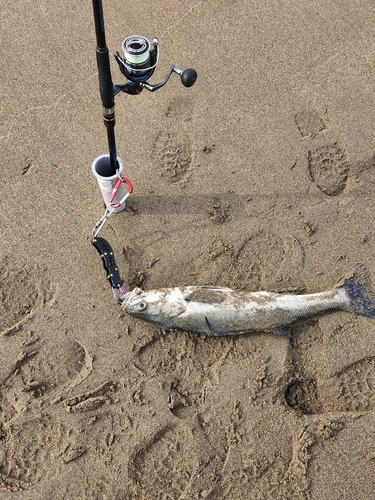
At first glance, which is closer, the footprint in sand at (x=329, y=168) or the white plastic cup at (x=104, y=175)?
the white plastic cup at (x=104, y=175)

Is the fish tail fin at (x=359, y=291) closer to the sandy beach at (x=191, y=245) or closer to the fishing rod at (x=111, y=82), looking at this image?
the sandy beach at (x=191, y=245)

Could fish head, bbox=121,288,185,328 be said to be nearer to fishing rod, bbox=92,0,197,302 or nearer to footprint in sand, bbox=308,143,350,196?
fishing rod, bbox=92,0,197,302

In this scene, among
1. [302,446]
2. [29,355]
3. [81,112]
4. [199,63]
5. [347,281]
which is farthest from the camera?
[199,63]

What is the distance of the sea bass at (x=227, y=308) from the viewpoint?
3.88m

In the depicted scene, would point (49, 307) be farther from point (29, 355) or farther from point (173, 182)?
point (173, 182)

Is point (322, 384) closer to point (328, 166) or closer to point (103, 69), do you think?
point (328, 166)

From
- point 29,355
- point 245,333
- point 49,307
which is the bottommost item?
point 245,333

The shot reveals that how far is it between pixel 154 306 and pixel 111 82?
2.00 metres

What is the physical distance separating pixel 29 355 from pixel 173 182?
2.39 metres

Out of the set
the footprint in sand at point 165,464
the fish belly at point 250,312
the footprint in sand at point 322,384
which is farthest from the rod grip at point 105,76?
the footprint in sand at point 165,464

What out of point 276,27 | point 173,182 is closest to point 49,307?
point 173,182

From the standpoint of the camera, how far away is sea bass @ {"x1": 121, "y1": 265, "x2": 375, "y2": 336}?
3.88 metres

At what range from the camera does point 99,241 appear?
405cm

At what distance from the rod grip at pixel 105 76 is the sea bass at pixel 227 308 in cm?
175
